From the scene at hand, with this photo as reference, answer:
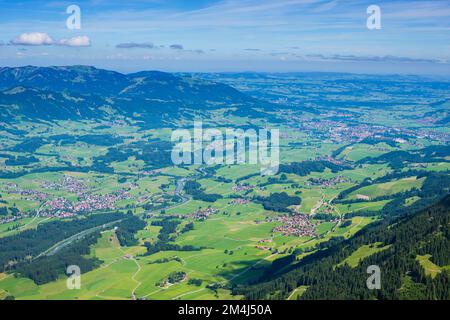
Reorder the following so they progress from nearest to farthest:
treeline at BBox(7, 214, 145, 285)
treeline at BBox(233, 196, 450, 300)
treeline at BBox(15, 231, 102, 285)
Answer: treeline at BBox(233, 196, 450, 300) < treeline at BBox(15, 231, 102, 285) < treeline at BBox(7, 214, 145, 285)

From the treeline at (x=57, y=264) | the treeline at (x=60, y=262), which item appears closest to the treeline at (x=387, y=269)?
the treeline at (x=57, y=264)

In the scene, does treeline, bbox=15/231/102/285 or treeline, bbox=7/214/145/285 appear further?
treeline, bbox=7/214/145/285

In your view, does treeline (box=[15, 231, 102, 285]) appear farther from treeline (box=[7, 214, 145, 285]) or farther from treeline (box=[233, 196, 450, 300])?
treeline (box=[233, 196, 450, 300])

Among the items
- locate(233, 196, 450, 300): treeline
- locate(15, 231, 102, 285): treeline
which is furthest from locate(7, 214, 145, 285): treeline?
locate(233, 196, 450, 300): treeline

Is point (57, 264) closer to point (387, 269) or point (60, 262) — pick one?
point (60, 262)

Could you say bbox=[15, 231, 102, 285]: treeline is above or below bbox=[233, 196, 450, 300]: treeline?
below

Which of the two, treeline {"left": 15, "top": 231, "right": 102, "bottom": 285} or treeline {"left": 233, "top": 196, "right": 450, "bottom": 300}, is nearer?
treeline {"left": 233, "top": 196, "right": 450, "bottom": 300}

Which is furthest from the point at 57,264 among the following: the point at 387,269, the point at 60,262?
the point at 387,269

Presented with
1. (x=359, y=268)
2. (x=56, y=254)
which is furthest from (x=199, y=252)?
(x=359, y=268)

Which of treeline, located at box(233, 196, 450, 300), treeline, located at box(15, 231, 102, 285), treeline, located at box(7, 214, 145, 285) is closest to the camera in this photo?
treeline, located at box(233, 196, 450, 300)

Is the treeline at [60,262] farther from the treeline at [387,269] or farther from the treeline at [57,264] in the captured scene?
the treeline at [387,269]
